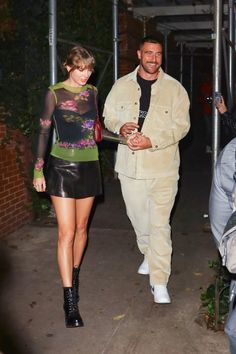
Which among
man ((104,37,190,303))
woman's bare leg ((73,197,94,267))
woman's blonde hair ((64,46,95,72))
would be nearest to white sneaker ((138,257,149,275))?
man ((104,37,190,303))

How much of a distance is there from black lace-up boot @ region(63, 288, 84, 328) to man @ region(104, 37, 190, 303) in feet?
2.18

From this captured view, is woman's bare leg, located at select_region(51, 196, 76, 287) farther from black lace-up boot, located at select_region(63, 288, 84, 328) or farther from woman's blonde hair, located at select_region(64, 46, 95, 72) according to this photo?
woman's blonde hair, located at select_region(64, 46, 95, 72)

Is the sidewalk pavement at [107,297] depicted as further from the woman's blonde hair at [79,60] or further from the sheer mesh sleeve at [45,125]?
the woman's blonde hair at [79,60]

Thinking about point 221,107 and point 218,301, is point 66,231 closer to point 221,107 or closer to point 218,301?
point 218,301

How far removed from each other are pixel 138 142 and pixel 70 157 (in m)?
0.54

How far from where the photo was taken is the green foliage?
11.5 ft

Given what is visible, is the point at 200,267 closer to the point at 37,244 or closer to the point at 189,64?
the point at 37,244

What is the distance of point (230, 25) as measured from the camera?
21.5ft

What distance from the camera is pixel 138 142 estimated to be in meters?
3.76

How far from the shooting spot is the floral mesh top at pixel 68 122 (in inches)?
138

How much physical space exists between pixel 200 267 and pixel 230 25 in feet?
11.2

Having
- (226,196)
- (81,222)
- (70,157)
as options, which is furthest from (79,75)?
Result: (226,196)

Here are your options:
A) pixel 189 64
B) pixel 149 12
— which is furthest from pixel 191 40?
pixel 149 12

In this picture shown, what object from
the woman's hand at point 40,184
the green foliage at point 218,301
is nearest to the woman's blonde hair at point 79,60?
the woman's hand at point 40,184
